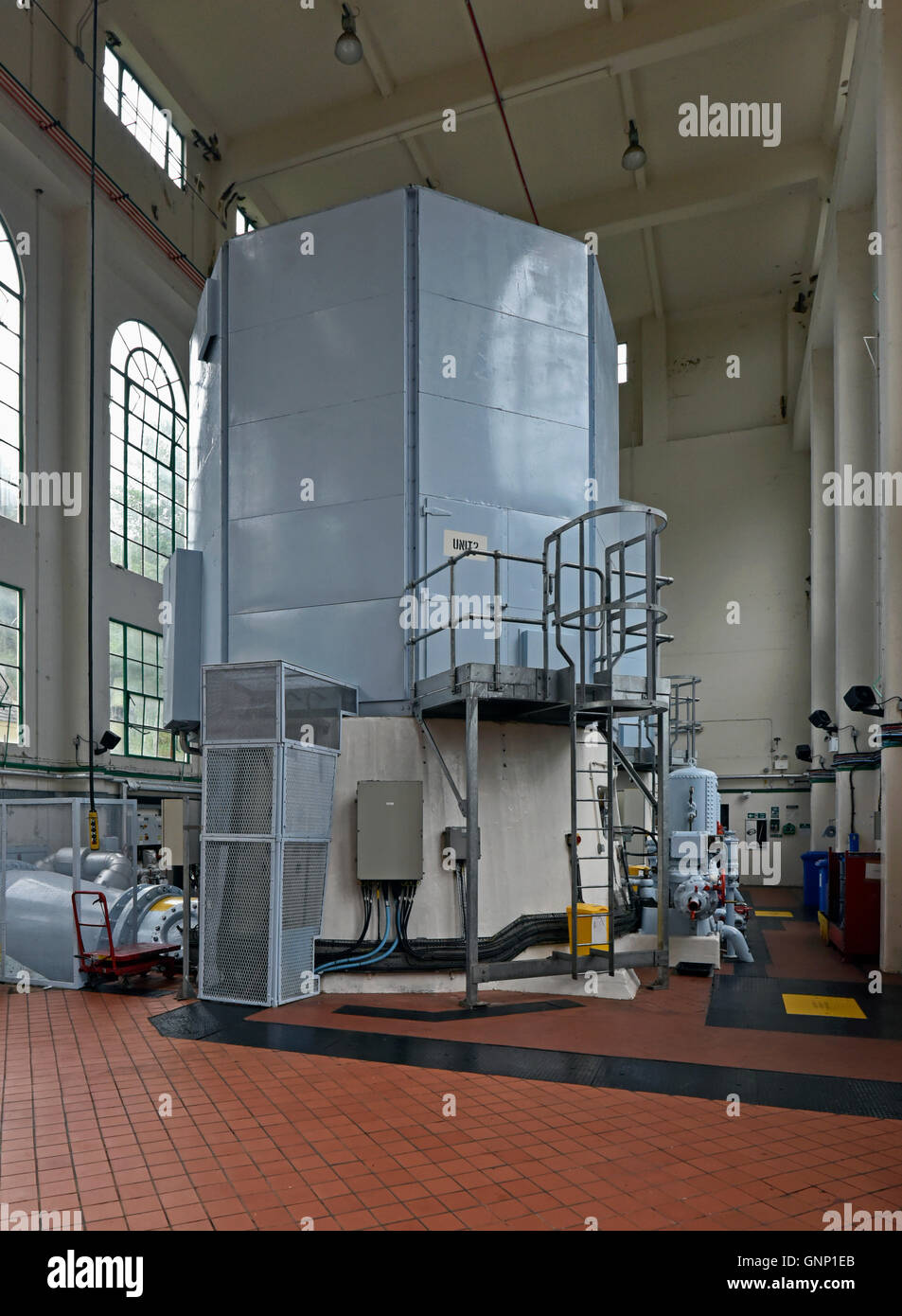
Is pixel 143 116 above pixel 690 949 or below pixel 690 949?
above

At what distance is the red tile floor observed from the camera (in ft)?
14.8

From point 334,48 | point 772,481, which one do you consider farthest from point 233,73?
point 772,481

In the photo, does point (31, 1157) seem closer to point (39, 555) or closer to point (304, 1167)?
point (304, 1167)

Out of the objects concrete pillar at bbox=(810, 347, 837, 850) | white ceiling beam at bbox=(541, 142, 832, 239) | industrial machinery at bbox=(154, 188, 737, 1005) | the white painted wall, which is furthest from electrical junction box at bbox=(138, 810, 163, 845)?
white ceiling beam at bbox=(541, 142, 832, 239)

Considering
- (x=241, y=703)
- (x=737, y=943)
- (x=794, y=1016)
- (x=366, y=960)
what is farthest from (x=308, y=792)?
(x=737, y=943)

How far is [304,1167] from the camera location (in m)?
5.08

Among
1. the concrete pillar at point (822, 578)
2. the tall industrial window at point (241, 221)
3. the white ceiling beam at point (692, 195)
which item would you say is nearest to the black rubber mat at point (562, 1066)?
the concrete pillar at point (822, 578)

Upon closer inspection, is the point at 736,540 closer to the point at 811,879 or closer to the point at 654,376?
the point at 654,376

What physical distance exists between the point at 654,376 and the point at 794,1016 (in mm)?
21224

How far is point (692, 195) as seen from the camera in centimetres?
2061

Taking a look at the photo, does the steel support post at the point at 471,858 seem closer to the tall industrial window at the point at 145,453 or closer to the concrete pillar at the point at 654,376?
the tall industrial window at the point at 145,453

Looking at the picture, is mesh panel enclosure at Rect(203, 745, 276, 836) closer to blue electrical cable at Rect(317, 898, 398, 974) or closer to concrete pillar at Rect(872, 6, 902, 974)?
blue electrical cable at Rect(317, 898, 398, 974)

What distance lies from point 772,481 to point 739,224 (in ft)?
21.7

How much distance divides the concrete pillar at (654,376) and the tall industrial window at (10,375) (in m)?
16.6
